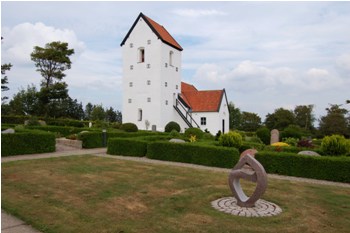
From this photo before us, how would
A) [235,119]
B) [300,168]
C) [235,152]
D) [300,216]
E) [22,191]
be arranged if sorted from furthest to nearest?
[235,119] < [235,152] < [300,168] < [22,191] < [300,216]

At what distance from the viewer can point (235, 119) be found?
59.5 m

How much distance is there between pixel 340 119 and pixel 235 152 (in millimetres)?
28281

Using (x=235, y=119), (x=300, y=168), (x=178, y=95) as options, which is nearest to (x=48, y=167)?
(x=300, y=168)

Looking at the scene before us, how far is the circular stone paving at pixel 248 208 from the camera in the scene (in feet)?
18.5

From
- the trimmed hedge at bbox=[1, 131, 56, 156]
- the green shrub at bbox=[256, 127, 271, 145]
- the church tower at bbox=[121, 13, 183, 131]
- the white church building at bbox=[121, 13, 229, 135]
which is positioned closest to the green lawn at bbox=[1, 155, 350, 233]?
the trimmed hedge at bbox=[1, 131, 56, 156]

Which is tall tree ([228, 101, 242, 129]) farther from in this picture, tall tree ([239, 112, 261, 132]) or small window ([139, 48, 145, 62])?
small window ([139, 48, 145, 62])

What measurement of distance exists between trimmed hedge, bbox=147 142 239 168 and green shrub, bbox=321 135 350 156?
361cm

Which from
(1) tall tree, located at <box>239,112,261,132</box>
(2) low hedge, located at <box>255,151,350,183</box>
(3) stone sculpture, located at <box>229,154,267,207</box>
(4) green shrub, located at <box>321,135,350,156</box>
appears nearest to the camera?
(3) stone sculpture, located at <box>229,154,267,207</box>

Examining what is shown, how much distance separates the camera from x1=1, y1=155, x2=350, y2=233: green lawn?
4926 mm

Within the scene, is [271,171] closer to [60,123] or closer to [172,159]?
[172,159]

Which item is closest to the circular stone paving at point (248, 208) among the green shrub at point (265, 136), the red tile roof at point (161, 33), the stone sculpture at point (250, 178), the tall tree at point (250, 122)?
the stone sculpture at point (250, 178)

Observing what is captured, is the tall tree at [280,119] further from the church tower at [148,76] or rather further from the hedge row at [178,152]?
the hedge row at [178,152]

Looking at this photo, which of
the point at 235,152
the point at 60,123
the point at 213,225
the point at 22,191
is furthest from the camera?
the point at 60,123

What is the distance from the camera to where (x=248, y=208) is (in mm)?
5984
